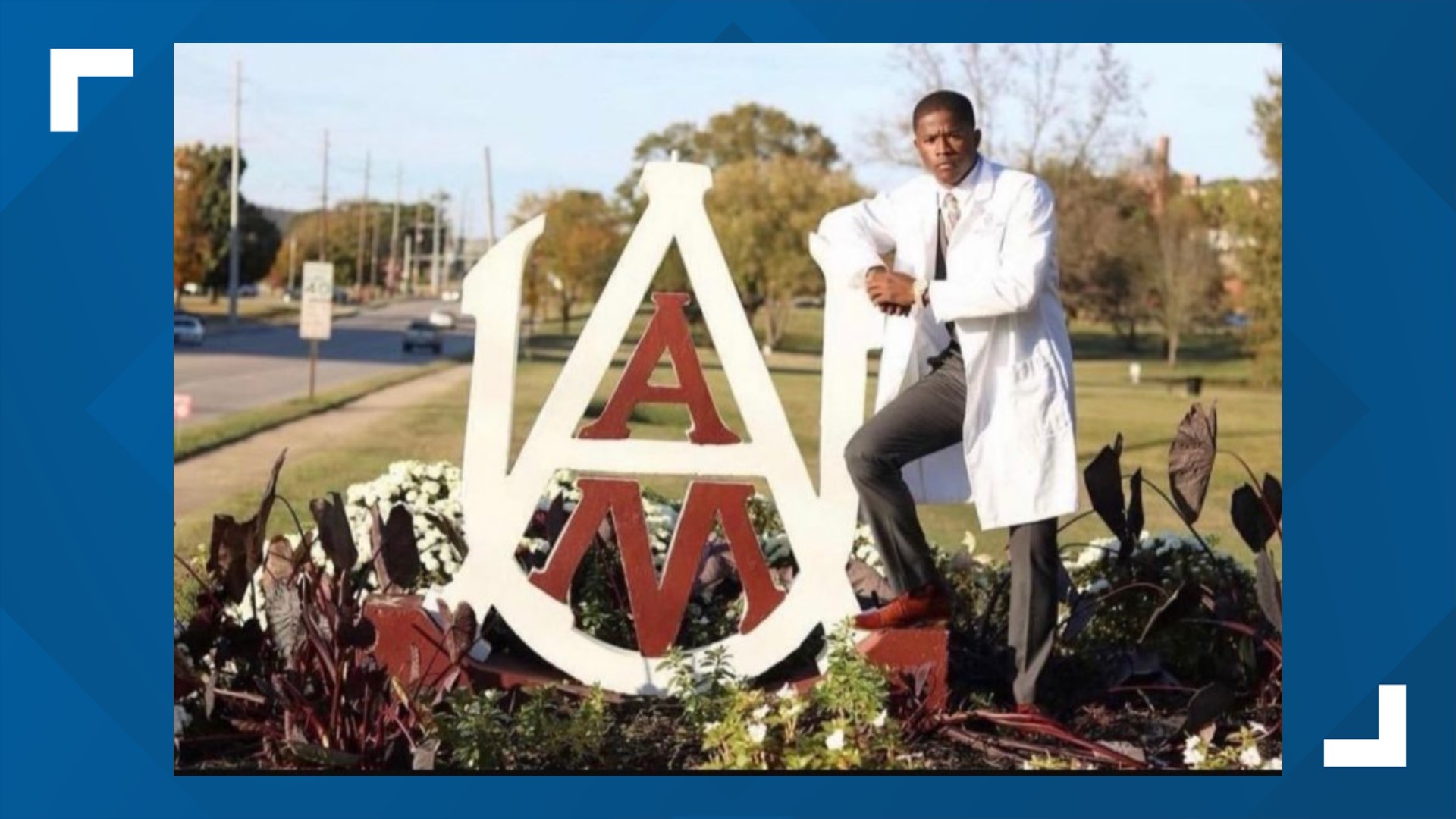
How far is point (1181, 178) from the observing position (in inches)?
2397

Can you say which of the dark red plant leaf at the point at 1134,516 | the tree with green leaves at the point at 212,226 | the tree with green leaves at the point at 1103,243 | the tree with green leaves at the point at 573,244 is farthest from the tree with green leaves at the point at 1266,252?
the dark red plant leaf at the point at 1134,516

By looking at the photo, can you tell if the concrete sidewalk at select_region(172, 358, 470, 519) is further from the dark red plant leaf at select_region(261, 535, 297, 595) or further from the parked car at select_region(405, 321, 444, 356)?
the parked car at select_region(405, 321, 444, 356)

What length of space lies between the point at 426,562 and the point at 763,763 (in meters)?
1.81

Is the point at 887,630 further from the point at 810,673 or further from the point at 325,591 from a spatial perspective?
the point at 325,591

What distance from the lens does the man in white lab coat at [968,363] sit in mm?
6574

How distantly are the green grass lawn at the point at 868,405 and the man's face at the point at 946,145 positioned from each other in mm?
2398

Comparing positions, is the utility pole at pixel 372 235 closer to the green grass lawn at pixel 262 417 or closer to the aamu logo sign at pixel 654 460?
the green grass lawn at pixel 262 417

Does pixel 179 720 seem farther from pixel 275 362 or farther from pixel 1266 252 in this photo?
pixel 1266 252

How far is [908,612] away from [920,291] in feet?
3.33

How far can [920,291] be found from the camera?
6645mm

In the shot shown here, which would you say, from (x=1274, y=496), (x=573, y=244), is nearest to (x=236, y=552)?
(x=1274, y=496)

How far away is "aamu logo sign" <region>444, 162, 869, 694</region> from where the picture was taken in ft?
22.1

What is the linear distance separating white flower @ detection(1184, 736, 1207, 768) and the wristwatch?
160cm

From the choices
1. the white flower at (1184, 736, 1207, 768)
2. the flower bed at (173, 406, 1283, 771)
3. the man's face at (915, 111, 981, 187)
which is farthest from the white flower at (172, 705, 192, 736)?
the white flower at (1184, 736, 1207, 768)
